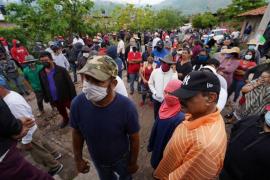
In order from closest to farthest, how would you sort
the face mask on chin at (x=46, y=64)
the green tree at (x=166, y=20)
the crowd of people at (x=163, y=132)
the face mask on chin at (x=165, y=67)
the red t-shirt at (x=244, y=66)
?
the crowd of people at (x=163, y=132)
the face mask on chin at (x=165, y=67)
the face mask on chin at (x=46, y=64)
the red t-shirt at (x=244, y=66)
the green tree at (x=166, y=20)

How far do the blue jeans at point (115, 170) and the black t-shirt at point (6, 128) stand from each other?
1.04 meters

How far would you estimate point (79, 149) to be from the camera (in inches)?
93.4

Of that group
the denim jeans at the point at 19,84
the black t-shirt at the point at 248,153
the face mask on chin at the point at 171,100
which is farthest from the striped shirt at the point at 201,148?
the denim jeans at the point at 19,84

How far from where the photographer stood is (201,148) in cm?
149

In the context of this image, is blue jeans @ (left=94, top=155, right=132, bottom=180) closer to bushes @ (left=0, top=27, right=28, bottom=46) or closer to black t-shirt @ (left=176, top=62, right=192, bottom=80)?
black t-shirt @ (left=176, top=62, right=192, bottom=80)

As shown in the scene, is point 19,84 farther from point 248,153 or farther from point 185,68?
point 248,153

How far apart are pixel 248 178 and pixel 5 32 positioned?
16958 millimetres

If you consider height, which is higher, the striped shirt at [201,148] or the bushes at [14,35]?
the striped shirt at [201,148]

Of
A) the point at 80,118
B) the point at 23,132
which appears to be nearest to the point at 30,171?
the point at 23,132

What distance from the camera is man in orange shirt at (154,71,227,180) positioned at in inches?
59.0

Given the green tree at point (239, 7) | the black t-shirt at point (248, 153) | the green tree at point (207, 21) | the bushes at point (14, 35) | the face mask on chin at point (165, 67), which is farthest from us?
the green tree at point (207, 21)

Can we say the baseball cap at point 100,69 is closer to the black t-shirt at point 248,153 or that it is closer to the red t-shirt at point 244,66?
the black t-shirt at point 248,153

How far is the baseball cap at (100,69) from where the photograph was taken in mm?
1770

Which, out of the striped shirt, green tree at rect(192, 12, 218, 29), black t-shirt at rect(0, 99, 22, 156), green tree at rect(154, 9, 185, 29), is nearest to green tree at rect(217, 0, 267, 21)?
green tree at rect(192, 12, 218, 29)
